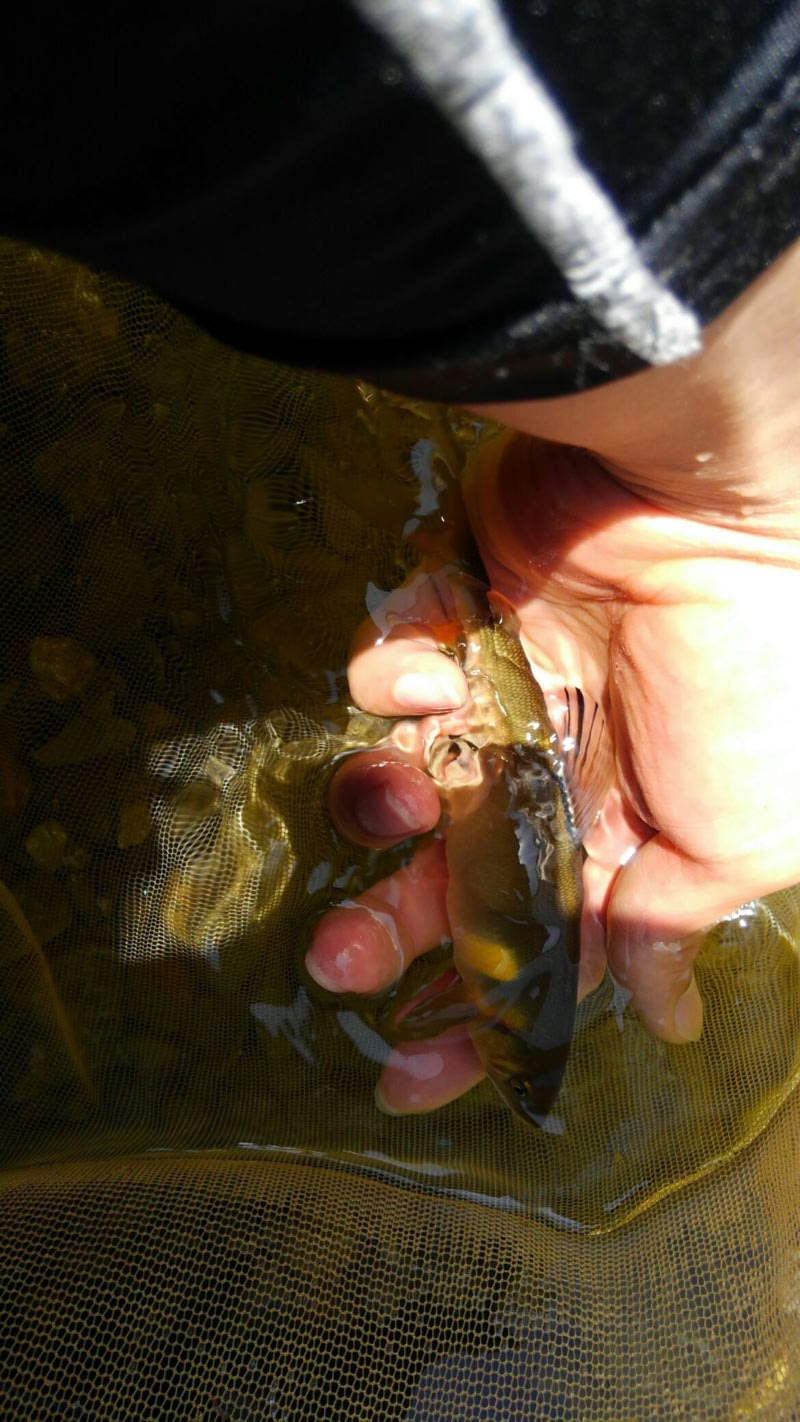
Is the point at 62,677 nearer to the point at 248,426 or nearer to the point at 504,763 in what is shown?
the point at 248,426

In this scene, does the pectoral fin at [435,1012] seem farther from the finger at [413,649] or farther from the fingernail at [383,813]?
the finger at [413,649]

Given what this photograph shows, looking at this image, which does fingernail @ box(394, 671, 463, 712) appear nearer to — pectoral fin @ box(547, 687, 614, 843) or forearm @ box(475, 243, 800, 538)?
pectoral fin @ box(547, 687, 614, 843)

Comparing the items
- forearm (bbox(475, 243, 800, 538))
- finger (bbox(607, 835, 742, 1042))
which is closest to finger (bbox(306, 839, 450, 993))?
finger (bbox(607, 835, 742, 1042))

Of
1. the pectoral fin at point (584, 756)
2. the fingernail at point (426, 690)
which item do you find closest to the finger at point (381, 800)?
the fingernail at point (426, 690)

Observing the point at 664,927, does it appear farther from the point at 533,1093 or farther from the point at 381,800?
the point at 381,800

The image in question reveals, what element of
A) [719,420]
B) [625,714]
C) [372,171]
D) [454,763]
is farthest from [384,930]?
[372,171]

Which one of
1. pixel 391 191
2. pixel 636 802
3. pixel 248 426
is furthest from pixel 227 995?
pixel 391 191
